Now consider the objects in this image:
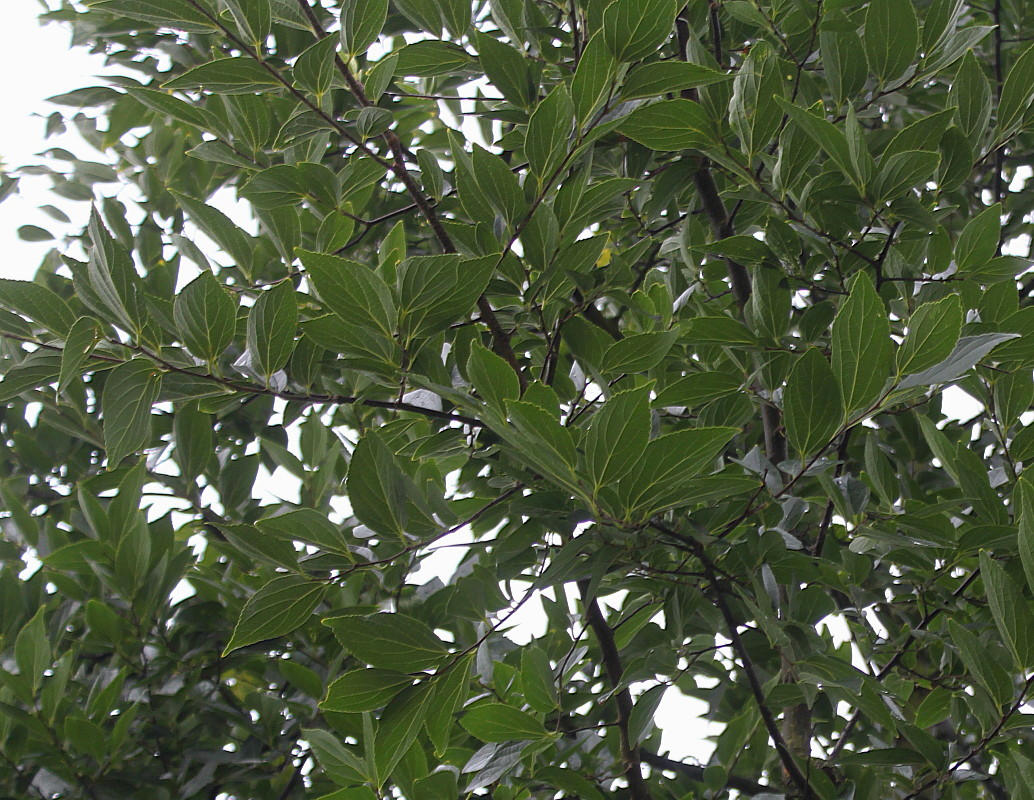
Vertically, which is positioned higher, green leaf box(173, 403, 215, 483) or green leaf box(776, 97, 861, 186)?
green leaf box(173, 403, 215, 483)

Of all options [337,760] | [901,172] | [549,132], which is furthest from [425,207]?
[337,760]

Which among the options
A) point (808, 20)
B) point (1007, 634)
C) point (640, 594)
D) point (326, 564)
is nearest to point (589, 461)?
point (326, 564)

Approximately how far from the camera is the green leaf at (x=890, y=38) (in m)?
0.70

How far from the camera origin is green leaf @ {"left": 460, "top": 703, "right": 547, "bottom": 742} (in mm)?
664

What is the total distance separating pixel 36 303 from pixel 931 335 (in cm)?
53

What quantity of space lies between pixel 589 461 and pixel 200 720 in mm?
692

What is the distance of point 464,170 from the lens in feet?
2.01

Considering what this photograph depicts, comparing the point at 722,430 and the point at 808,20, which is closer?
the point at 722,430

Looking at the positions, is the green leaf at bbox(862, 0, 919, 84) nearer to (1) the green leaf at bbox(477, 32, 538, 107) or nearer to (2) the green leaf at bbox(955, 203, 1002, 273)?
(2) the green leaf at bbox(955, 203, 1002, 273)

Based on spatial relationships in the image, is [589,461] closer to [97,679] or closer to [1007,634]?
[1007,634]

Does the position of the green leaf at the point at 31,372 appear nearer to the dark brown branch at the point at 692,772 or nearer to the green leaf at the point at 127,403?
the green leaf at the point at 127,403

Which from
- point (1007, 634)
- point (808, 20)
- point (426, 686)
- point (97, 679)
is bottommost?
point (1007, 634)

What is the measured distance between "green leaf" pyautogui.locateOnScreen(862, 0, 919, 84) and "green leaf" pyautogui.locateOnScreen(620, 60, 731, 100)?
201 mm

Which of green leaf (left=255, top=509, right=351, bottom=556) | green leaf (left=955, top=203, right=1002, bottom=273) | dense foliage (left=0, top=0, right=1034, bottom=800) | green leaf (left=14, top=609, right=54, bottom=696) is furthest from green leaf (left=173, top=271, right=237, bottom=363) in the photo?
green leaf (left=955, top=203, right=1002, bottom=273)
